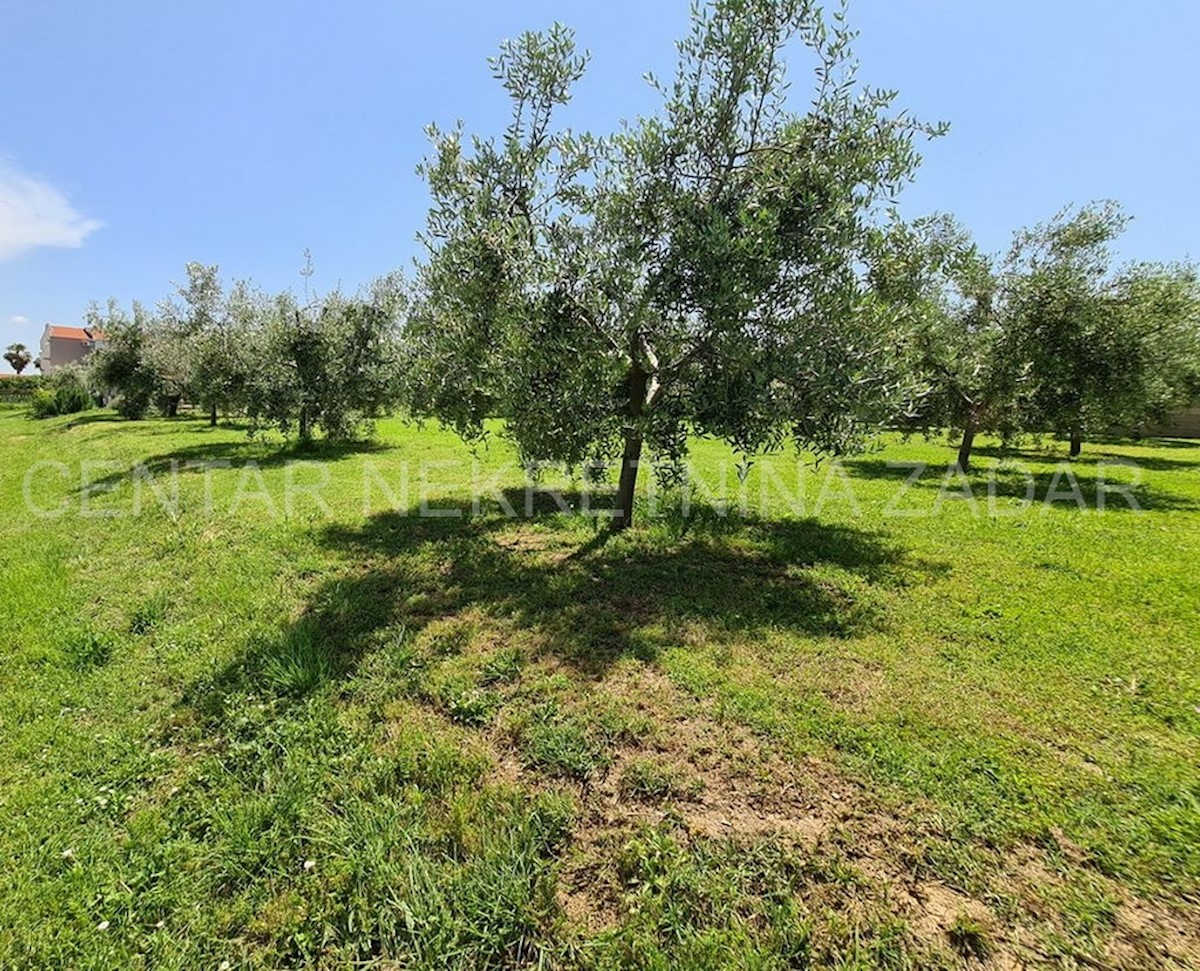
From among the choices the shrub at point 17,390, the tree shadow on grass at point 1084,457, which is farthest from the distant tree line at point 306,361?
the shrub at point 17,390

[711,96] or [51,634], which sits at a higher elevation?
[711,96]

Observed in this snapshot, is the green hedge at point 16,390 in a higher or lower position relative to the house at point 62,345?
lower

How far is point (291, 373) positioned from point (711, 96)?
1480 centimetres

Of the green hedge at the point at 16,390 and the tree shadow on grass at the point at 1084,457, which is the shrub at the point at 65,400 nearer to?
the green hedge at the point at 16,390

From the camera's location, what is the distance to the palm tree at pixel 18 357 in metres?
78.9

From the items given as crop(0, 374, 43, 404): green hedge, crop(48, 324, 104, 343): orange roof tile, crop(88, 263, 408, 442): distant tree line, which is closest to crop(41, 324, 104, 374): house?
crop(48, 324, 104, 343): orange roof tile

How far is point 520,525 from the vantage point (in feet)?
31.5

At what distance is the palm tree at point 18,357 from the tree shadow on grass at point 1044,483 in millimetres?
110502

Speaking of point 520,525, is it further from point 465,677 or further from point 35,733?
point 35,733

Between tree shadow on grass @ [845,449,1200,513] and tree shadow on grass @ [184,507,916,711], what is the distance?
4.73 m

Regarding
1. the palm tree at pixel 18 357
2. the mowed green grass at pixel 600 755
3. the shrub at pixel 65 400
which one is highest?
the palm tree at pixel 18 357

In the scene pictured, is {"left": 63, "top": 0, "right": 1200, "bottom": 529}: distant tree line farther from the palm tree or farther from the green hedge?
the palm tree

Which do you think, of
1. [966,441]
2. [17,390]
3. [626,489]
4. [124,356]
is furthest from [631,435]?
[17,390]

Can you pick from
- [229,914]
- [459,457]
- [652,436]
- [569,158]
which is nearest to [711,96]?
[569,158]
